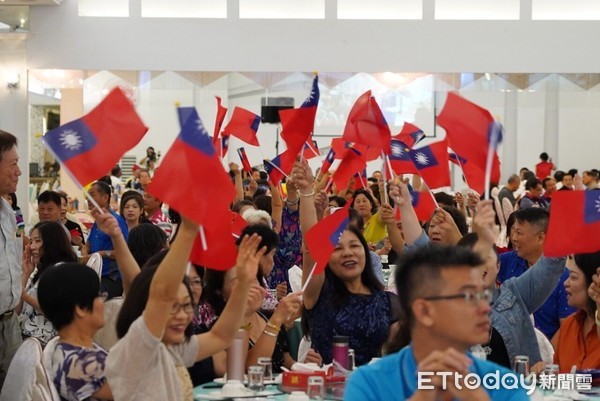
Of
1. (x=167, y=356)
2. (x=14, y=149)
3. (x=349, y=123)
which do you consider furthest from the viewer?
(x=349, y=123)

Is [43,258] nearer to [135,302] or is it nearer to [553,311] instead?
[135,302]

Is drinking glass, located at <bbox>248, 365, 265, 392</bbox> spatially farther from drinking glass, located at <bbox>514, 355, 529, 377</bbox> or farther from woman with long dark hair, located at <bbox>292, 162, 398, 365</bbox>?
drinking glass, located at <bbox>514, 355, 529, 377</bbox>

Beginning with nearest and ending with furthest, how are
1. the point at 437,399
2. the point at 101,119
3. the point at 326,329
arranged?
the point at 437,399, the point at 101,119, the point at 326,329

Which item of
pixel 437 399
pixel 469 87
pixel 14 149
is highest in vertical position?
pixel 469 87

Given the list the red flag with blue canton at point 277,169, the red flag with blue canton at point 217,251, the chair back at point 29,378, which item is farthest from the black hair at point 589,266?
the red flag with blue canton at point 277,169

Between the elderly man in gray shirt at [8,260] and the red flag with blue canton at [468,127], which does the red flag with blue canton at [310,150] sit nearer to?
the elderly man in gray shirt at [8,260]

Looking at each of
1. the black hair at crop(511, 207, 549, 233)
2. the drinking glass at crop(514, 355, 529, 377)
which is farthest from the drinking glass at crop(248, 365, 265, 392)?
the black hair at crop(511, 207, 549, 233)

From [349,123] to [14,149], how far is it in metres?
2.32

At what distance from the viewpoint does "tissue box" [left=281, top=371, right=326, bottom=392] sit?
176 inches

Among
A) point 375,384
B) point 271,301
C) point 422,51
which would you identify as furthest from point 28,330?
point 422,51

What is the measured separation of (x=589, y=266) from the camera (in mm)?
4840

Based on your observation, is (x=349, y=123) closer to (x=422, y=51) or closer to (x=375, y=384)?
(x=375, y=384)

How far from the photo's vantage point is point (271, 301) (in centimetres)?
600

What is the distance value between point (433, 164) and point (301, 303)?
2625mm
